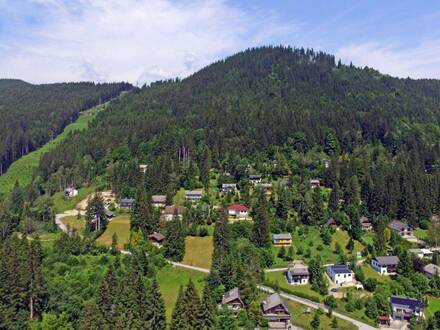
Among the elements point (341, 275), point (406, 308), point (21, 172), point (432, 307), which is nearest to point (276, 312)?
point (341, 275)

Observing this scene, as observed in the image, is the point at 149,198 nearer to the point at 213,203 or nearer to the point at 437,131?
the point at 213,203

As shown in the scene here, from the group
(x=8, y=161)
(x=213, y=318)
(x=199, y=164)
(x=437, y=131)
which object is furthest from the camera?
(x=8, y=161)

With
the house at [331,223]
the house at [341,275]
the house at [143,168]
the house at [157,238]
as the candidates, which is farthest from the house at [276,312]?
the house at [143,168]

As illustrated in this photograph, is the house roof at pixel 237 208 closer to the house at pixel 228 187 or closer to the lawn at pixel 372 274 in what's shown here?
the house at pixel 228 187

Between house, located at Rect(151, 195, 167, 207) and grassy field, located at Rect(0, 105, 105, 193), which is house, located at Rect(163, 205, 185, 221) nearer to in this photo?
house, located at Rect(151, 195, 167, 207)

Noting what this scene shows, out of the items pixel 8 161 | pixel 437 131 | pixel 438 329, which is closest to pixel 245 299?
pixel 438 329
